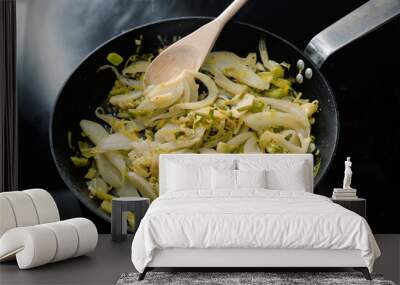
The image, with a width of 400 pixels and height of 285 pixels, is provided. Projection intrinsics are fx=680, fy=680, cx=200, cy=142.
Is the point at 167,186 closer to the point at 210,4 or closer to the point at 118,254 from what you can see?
the point at 118,254

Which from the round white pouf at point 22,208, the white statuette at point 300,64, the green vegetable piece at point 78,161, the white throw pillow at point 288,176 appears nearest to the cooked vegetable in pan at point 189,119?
the green vegetable piece at point 78,161

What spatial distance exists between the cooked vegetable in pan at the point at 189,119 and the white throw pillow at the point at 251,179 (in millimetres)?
558

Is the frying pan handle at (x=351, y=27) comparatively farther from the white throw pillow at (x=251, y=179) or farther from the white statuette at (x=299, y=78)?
the white throw pillow at (x=251, y=179)

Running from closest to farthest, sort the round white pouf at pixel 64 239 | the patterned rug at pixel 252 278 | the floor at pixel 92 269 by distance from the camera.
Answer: the patterned rug at pixel 252 278 < the floor at pixel 92 269 < the round white pouf at pixel 64 239

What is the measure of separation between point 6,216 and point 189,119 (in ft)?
7.06

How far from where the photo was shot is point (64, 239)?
17.1ft

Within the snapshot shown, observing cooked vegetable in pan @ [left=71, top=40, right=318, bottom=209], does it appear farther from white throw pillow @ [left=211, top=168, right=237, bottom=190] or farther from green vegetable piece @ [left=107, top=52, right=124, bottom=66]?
white throw pillow @ [left=211, top=168, right=237, bottom=190]

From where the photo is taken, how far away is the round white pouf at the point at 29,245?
4973mm

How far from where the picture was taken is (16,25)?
22.5 ft

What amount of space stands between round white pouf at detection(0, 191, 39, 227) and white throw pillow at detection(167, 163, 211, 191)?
138cm

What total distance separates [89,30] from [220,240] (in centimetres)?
305

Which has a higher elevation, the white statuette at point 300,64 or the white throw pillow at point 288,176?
the white statuette at point 300,64

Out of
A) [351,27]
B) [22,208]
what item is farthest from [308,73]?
[22,208]

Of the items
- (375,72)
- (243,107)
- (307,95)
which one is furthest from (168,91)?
(375,72)
